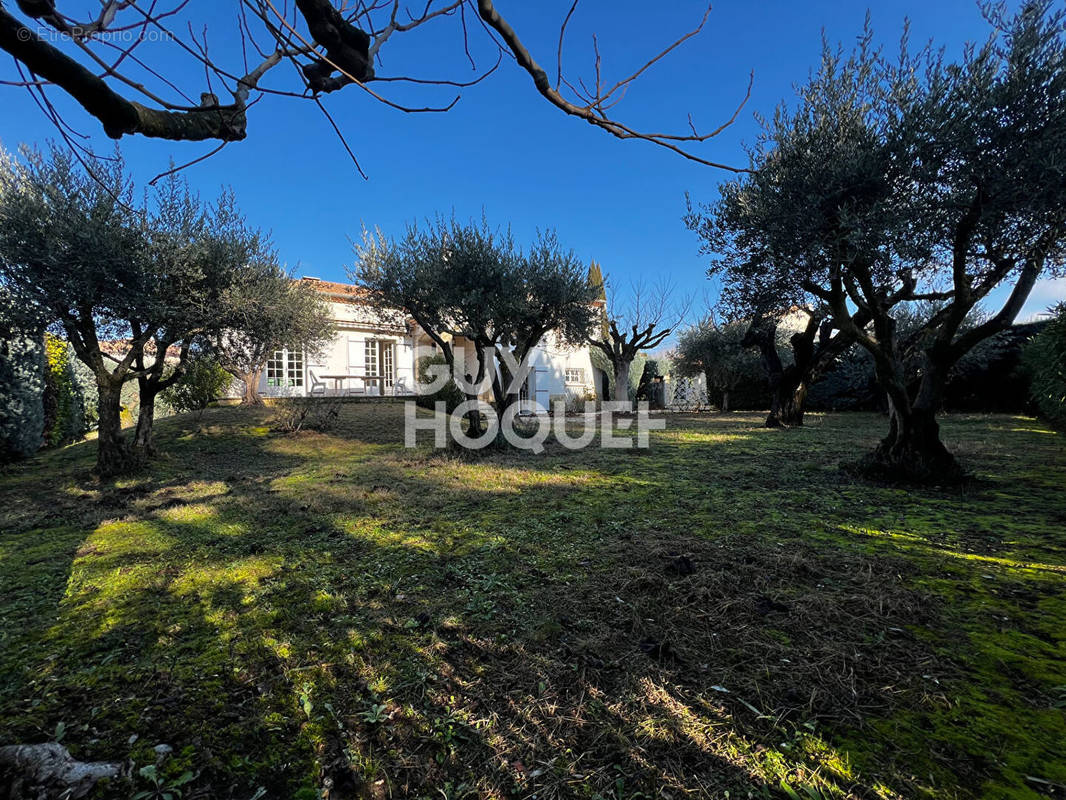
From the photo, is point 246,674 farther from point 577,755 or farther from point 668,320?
point 668,320

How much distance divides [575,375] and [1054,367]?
16.9 meters

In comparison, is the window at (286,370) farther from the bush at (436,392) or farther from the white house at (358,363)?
the bush at (436,392)

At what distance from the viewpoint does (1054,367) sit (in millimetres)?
7449

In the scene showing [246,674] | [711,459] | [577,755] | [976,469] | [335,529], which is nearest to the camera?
[577,755]

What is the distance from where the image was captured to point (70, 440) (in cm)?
1058

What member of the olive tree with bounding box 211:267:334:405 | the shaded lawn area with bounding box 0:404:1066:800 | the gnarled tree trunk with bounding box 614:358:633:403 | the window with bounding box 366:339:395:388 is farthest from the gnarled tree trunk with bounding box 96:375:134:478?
the gnarled tree trunk with bounding box 614:358:633:403

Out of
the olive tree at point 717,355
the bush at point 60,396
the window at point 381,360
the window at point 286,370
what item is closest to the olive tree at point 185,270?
the bush at point 60,396

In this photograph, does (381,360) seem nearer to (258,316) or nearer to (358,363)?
(358,363)

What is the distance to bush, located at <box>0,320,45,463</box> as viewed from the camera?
6.87 meters

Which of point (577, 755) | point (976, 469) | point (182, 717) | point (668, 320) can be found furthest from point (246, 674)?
point (668, 320)

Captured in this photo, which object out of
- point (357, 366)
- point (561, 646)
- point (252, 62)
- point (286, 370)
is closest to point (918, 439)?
point (561, 646)

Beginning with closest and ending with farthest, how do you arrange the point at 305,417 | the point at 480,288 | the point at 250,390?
the point at 480,288 < the point at 305,417 < the point at 250,390

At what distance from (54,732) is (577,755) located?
1.90 metres

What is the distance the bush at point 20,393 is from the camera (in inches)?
271
